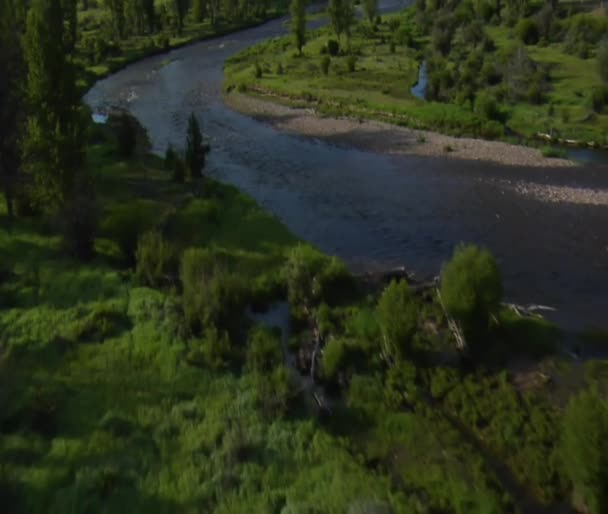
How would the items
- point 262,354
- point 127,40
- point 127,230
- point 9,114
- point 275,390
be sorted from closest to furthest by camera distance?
point 275,390 → point 262,354 → point 127,230 → point 9,114 → point 127,40

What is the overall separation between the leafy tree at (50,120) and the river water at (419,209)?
25.5ft

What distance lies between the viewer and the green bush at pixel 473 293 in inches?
793

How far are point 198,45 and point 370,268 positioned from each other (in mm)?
78653

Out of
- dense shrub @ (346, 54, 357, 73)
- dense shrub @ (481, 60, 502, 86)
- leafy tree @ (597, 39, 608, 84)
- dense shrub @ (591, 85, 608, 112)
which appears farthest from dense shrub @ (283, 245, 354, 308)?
dense shrub @ (346, 54, 357, 73)

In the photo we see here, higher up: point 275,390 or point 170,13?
point 275,390

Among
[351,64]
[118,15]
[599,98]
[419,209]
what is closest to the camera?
[419,209]

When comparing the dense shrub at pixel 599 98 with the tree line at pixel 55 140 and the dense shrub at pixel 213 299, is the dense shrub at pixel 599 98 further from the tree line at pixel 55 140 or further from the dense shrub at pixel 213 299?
the tree line at pixel 55 140

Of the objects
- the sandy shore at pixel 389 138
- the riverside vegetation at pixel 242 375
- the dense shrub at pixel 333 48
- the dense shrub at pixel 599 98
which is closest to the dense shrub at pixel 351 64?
the dense shrub at pixel 333 48

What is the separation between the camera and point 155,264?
79.9ft

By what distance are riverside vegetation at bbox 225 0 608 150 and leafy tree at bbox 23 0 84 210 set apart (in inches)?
1097

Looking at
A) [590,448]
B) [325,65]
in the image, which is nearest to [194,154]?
[590,448]

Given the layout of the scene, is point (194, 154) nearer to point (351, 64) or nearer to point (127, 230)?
point (127, 230)

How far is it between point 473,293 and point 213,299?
8.19 m

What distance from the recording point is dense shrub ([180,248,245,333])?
2067cm
